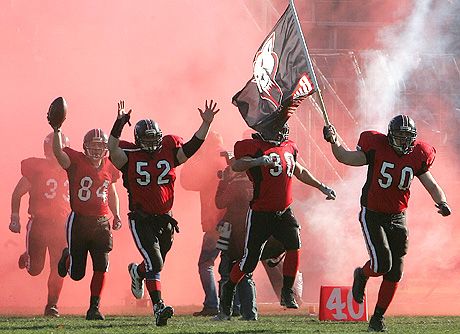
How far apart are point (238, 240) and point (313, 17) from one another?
50.3 feet

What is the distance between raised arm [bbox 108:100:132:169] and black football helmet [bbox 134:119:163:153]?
143mm

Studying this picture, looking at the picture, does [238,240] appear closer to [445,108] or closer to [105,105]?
[105,105]

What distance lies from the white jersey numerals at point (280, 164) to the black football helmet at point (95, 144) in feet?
5.69

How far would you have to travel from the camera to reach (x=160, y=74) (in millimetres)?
18078

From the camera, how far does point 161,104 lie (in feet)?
57.5

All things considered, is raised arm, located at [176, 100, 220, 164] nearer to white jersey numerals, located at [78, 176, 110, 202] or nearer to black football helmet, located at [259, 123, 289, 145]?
black football helmet, located at [259, 123, 289, 145]

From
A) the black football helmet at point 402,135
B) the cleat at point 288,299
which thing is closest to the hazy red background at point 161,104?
the cleat at point 288,299

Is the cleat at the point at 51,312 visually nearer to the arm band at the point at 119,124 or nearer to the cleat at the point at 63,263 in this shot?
the cleat at the point at 63,263

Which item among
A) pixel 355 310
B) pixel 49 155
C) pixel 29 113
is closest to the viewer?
pixel 355 310

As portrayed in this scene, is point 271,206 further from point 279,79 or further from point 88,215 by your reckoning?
point 88,215

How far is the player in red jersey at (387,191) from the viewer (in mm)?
9094

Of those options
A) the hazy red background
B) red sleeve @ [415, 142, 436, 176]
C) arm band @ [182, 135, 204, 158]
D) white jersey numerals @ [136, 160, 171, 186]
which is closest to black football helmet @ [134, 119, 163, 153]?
white jersey numerals @ [136, 160, 171, 186]

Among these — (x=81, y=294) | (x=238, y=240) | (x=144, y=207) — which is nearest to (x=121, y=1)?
(x=81, y=294)

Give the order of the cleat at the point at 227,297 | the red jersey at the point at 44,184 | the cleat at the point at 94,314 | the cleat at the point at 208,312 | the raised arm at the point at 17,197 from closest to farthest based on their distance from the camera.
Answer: the cleat at the point at 227,297
the cleat at the point at 94,314
the cleat at the point at 208,312
the raised arm at the point at 17,197
the red jersey at the point at 44,184
